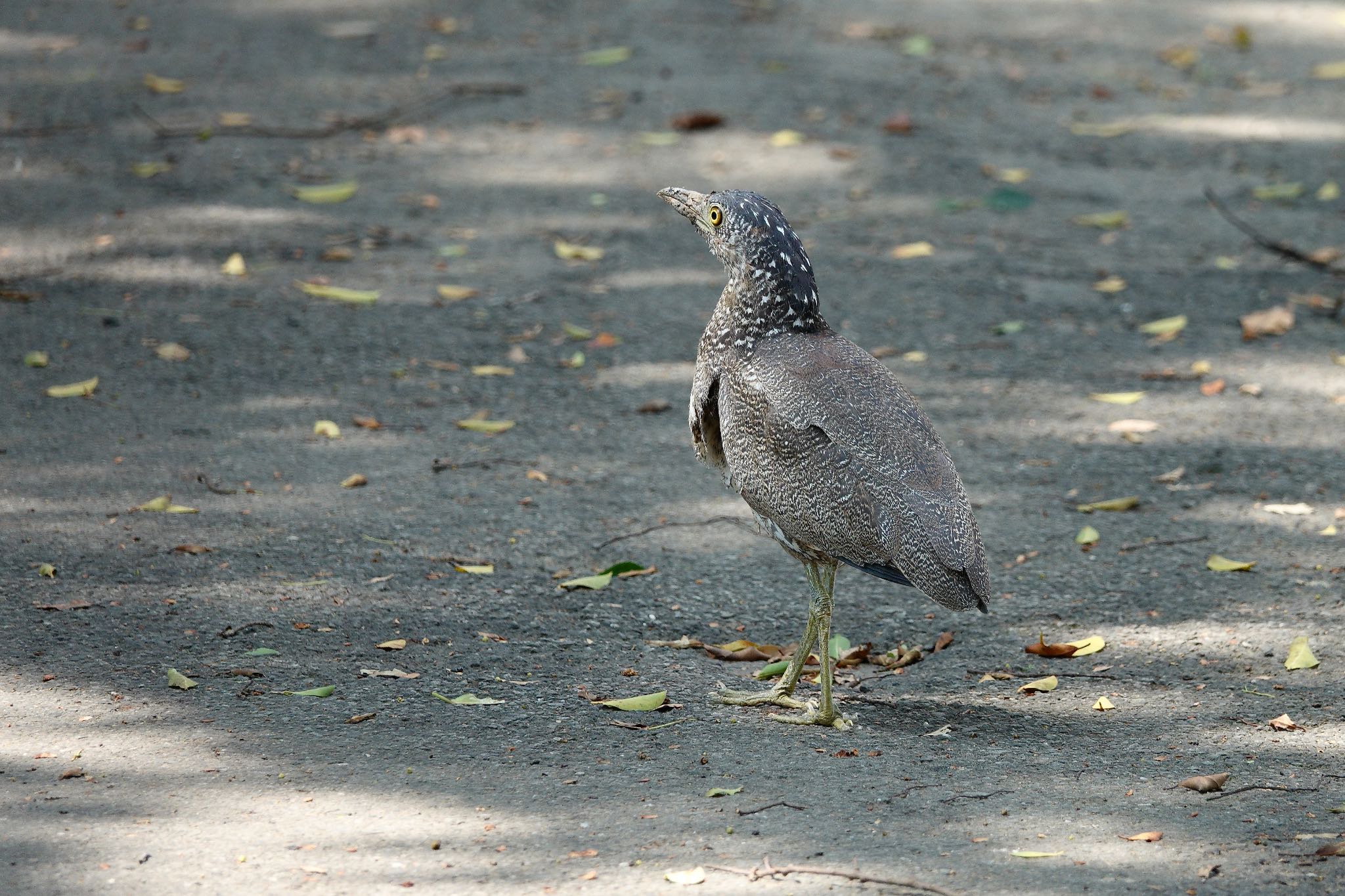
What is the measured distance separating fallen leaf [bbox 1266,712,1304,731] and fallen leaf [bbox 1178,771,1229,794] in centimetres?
49

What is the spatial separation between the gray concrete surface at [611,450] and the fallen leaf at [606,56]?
11 cm

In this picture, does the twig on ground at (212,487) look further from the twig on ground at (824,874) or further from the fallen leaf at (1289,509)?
the fallen leaf at (1289,509)

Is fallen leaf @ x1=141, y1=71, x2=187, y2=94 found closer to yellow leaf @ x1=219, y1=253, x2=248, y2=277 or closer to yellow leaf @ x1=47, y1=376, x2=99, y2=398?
yellow leaf @ x1=219, y1=253, x2=248, y2=277

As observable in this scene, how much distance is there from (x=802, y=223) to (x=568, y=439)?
2.94 meters

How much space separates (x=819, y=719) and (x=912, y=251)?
4783mm

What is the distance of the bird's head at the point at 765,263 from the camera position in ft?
15.3

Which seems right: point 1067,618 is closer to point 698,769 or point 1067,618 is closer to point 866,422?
point 866,422

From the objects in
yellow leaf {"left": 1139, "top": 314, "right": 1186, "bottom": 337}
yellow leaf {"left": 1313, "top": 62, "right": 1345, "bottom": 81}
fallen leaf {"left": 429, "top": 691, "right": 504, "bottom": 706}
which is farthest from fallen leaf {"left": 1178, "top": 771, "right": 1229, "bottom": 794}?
yellow leaf {"left": 1313, "top": 62, "right": 1345, "bottom": 81}

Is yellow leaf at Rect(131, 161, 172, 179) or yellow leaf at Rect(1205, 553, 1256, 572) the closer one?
yellow leaf at Rect(1205, 553, 1256, 572)

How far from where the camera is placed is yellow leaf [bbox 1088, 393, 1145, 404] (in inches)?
283

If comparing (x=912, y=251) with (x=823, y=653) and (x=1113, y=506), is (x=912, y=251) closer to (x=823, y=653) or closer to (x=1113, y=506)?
(x=1113, y=506)

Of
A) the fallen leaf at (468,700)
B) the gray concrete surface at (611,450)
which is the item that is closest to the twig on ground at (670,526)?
the gray concrete surface at (611,450)

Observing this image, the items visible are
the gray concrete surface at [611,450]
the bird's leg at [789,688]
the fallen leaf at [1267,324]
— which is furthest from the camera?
the fallen leaf at [1267,324]

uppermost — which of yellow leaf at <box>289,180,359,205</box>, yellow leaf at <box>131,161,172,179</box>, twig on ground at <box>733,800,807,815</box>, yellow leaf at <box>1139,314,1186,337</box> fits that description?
yellow leaf at <box>131,161,172,179</box>
